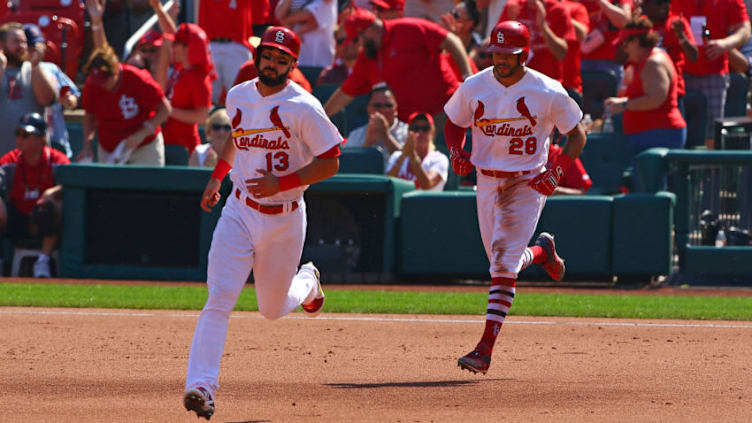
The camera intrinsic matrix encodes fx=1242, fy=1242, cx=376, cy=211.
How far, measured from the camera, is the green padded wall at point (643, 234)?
1251 cm

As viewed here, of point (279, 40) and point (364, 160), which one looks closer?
point (279, 40)

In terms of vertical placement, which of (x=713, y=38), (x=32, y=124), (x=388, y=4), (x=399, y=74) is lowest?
(x=32, y=124)

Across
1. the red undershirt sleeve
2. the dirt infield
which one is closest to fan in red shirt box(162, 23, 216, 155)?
the dirt infield

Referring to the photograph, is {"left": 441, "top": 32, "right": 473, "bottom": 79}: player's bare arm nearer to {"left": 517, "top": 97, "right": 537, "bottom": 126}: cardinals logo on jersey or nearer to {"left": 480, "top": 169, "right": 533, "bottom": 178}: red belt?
{"left": 480, "top": 169, "right": 533, "bottom": 178}: red belt

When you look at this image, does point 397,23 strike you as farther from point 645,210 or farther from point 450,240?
point 645,210

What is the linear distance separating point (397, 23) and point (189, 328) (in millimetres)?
4989

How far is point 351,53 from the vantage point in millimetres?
14594

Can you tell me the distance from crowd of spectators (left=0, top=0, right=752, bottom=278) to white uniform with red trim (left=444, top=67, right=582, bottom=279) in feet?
16.3

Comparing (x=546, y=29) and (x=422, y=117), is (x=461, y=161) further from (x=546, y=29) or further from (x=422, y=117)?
(x=546, y=29)

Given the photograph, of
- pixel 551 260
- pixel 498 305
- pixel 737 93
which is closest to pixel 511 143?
pixel 498 305

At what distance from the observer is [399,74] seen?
44.0 ft

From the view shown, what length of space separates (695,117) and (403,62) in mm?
3391

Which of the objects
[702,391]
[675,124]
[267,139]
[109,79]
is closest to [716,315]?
[675,124]

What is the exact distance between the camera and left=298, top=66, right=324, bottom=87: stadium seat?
15141 mm
